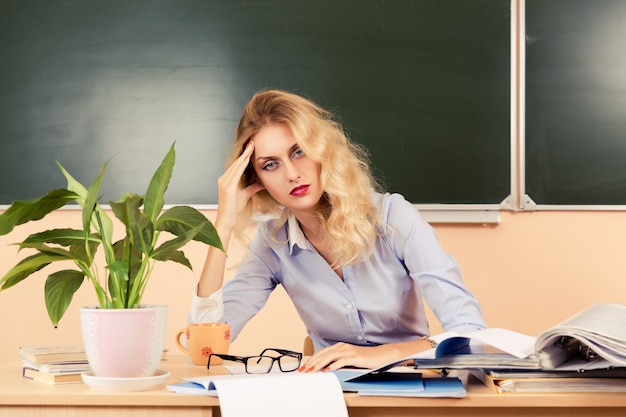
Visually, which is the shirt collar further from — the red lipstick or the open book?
the open book

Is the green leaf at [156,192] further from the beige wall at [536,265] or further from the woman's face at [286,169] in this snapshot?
the beige wall at [536,265]

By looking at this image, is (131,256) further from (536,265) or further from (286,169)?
(536,265)

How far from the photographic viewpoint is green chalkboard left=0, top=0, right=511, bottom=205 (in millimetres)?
2805

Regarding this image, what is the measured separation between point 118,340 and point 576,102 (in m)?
2.22

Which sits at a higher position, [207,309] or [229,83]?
[229,83]

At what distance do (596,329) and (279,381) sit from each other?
403mm

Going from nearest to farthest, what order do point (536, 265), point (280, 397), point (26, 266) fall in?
point (280, 397) → point (26, 266) → point (536, 265)

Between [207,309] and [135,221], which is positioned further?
[207,309]

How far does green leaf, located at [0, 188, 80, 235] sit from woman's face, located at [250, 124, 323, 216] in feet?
2.45

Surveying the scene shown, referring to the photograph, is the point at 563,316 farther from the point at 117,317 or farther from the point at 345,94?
the point at 117,317

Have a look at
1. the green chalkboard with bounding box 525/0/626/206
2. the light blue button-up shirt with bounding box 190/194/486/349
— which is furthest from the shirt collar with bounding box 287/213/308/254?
the green chalkboard with bounding box 525/0/626/206

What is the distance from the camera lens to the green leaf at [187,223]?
A: 3.52 ft

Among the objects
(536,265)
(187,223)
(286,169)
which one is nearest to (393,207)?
→ (286,169)

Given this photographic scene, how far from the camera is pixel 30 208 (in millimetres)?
1026
